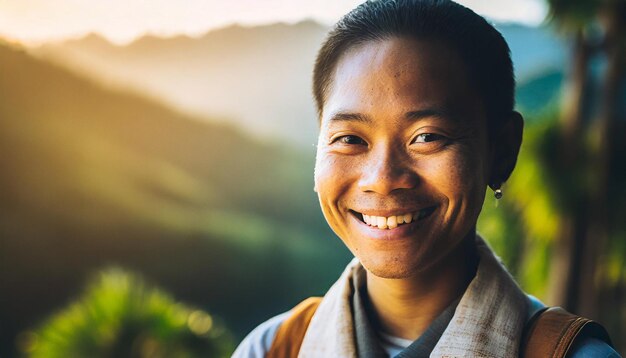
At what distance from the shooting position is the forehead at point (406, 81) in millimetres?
1181

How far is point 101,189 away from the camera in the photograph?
19.2 feet

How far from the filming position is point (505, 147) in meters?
1.34

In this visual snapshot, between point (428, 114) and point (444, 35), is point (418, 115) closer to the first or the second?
point (428, 114)

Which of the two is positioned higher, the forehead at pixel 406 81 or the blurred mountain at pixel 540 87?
the blurred mountain at pixel 540 87

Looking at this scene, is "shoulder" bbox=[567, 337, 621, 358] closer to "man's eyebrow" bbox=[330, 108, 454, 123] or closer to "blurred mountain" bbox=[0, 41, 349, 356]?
"man's eyebrow" bbox=[330, 108, 454, 123]

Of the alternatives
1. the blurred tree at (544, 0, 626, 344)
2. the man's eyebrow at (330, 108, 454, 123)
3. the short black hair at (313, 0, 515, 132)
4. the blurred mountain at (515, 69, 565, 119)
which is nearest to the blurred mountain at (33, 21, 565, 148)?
the blurred tree at (544, 0, 626, 344)

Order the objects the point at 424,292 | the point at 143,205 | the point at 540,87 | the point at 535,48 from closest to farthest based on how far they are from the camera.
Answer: the point at 424,292
the point at 143,205
the point at 535,48
the point at 540,87

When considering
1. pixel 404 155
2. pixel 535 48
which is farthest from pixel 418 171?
pixel 535 48

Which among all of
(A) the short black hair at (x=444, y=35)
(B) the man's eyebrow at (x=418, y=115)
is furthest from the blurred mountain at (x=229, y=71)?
(B) the man's eyebrow at (x=418, y=115)

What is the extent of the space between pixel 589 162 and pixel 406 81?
17.3ft

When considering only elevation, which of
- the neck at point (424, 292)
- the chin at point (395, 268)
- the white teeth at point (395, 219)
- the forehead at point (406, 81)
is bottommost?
the neck at point (424, 292)

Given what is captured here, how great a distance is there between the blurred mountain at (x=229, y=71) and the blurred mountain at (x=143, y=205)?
0.48 feet

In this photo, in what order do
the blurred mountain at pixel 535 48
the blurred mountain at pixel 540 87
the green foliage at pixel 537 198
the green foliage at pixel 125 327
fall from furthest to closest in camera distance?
1. the blurred mountain at pixel 540 87
2. the green foliage at pixel 537 198
3. the blurred mountain at pixel 535 48
4. the green foliage at pixel 125 327

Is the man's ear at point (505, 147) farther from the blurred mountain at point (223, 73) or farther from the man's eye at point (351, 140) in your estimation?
the blurred mountain at point (223, 73)
